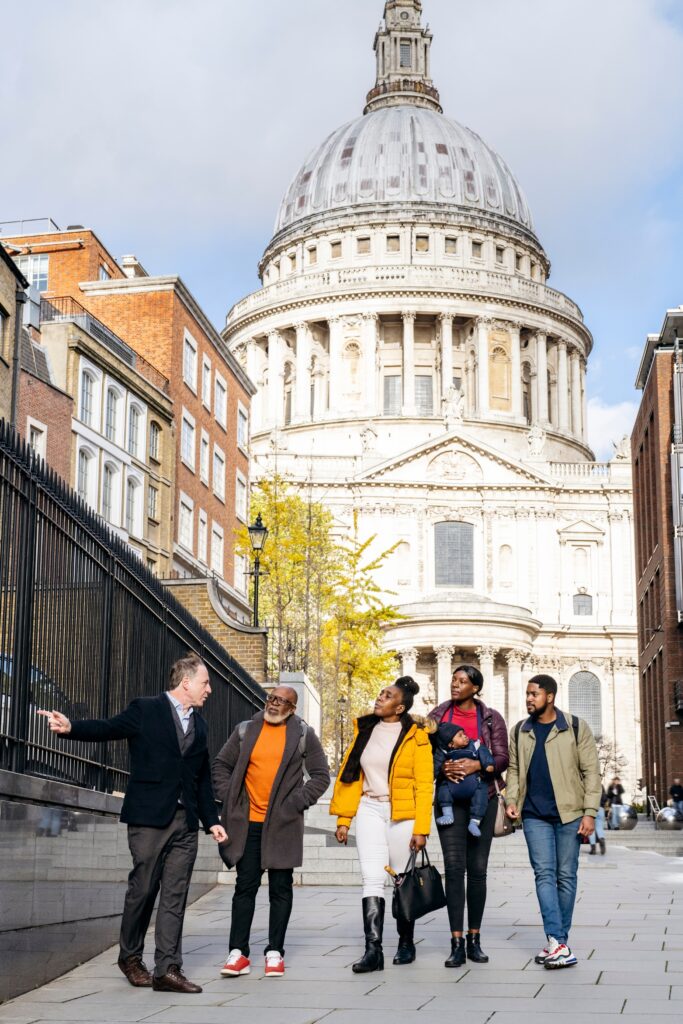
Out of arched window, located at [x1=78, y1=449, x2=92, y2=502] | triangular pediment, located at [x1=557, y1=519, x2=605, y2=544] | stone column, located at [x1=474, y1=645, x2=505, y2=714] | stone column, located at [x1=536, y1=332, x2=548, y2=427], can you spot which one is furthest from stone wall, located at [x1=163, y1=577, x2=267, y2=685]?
stone column, located at [x1=536, y1=332, x2=548, y2=427]

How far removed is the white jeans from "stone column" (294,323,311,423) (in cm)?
9899

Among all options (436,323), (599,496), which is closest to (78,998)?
(599,496)

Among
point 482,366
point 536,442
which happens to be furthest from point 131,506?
point 482,366

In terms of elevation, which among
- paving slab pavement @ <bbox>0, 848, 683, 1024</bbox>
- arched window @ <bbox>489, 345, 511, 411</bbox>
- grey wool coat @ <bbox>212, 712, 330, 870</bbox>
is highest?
arched window @ <bbox>489, 345, 511, 411</bbox>

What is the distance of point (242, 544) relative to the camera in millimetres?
52531

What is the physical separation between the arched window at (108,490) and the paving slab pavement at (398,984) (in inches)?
1042

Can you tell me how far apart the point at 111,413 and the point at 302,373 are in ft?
232

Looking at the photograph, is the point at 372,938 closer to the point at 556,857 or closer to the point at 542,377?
the point at 556,857

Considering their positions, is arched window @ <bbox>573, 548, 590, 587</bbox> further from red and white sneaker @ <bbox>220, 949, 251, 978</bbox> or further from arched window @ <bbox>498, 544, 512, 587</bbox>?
red and white sneaker @ <bbox>220, 949, 251, 978</bbox>

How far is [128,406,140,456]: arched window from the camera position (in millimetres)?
42594

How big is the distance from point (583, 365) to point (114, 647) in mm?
109747

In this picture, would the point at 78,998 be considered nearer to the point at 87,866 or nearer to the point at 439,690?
the point at 87,866

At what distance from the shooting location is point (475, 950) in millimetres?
10953

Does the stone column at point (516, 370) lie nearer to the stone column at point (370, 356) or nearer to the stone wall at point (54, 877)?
the stone column at point (370, 356)
